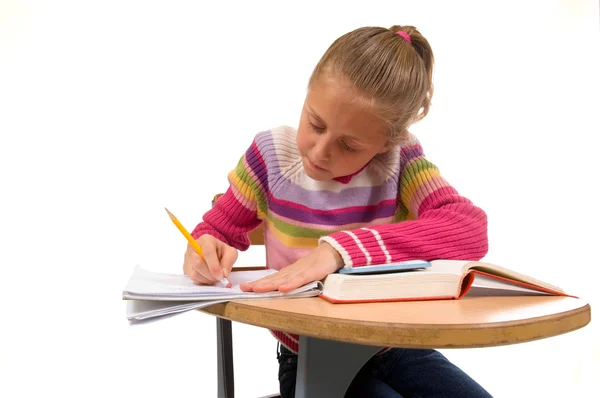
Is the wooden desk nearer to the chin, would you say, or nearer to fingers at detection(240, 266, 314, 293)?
fingers at detection(240, 266, 314, 293)

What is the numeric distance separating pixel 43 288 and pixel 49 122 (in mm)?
559

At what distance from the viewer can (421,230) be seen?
3.07 ft

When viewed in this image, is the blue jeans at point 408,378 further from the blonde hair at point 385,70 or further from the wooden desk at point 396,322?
the blonde hair at point 385,70

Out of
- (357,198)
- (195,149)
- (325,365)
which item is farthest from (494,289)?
(195,149)

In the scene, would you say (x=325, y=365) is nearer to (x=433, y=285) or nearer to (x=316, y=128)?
(x=433, y=285)

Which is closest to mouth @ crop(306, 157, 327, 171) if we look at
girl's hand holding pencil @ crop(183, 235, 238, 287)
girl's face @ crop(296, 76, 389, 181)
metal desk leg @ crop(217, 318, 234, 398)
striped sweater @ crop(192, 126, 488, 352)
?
girl's face @ crop(296, 76, 389, 181)

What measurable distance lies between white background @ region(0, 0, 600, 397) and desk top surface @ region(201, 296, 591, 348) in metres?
1.25

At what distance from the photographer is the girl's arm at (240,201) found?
117 cm

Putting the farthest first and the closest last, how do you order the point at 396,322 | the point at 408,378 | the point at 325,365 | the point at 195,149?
the point at 195,149, the point at 408,378, the point at 325,365, the point at 396,322

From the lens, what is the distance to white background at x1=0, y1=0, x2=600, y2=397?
1879mm

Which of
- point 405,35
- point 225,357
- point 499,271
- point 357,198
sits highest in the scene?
point 405,35

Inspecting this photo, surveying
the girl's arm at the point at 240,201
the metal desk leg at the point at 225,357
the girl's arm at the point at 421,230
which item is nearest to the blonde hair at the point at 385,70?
the girl's arm at the point at 421,230

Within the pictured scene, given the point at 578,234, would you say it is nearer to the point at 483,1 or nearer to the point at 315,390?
the point at 483,1

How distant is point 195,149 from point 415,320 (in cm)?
150
